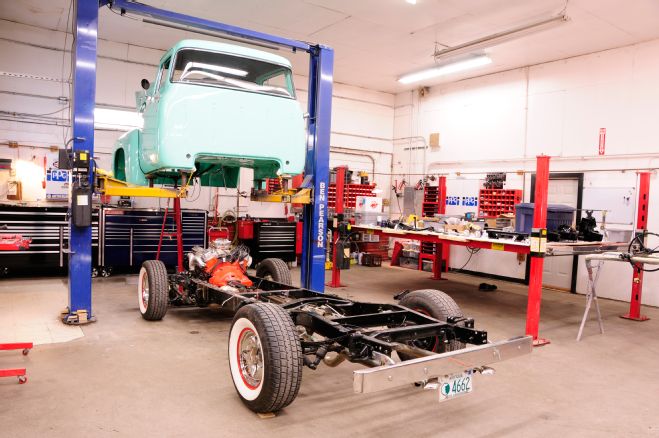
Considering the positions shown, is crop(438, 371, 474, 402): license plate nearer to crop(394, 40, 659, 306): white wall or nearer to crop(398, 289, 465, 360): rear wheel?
crop(398, 289, 465, 360): rear wheel

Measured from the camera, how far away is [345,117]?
539 inches

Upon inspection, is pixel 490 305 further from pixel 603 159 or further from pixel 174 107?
pixel 174 107

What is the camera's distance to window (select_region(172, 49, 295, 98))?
5.46 metres

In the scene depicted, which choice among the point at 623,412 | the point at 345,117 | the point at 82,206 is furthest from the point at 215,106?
the point at 345,117

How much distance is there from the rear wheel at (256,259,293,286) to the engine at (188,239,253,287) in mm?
451

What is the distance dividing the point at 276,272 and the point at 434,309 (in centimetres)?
304

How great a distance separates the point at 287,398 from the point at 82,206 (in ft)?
12.1

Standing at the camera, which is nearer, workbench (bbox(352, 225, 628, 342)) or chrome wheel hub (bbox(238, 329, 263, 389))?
chrome wheel hub (bbox(238, 329, 263, 389))

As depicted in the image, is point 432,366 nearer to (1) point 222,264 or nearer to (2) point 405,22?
(1) point 222,264

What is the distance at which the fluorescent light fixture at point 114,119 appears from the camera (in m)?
10.2

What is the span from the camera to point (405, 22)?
8.93 meters

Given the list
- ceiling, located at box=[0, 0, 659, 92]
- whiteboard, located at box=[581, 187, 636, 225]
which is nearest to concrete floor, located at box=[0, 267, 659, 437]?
whiteboard, located at box=[581, 187, 636, 225]

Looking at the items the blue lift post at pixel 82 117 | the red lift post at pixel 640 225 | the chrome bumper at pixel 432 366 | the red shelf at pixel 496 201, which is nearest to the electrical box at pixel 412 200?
the red shelf at pixel 496 201

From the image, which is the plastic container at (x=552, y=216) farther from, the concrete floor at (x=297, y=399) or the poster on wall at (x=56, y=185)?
the poster on wall at (x=56, y=185)
